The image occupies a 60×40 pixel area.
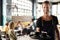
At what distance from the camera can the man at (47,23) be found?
1.17 meters

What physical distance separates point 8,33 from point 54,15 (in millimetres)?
381

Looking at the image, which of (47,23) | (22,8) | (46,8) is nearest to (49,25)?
(47,23)

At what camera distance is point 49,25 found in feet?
3.85

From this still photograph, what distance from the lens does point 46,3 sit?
3.86 ft

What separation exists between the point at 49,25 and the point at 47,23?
0.8 inches

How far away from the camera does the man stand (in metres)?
1.17

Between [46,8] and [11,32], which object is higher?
[46,8]

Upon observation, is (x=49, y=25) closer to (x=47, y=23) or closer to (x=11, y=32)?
(x=47, y=23)

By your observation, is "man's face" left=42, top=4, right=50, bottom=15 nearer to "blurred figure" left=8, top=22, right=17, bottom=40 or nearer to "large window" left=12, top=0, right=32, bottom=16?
"large window" left=12, top=0, right=32, bottom=16

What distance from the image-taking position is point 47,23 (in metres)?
1.18

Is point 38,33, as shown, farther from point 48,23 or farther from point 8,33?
point 8,33

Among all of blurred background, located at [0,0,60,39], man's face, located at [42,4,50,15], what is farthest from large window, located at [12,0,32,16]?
man's face, located at [42,4,50,15]

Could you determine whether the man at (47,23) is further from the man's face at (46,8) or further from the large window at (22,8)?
the large window at (22,8)

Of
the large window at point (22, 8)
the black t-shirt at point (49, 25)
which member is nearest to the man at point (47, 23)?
the black t-shirt at point (49, 25)
